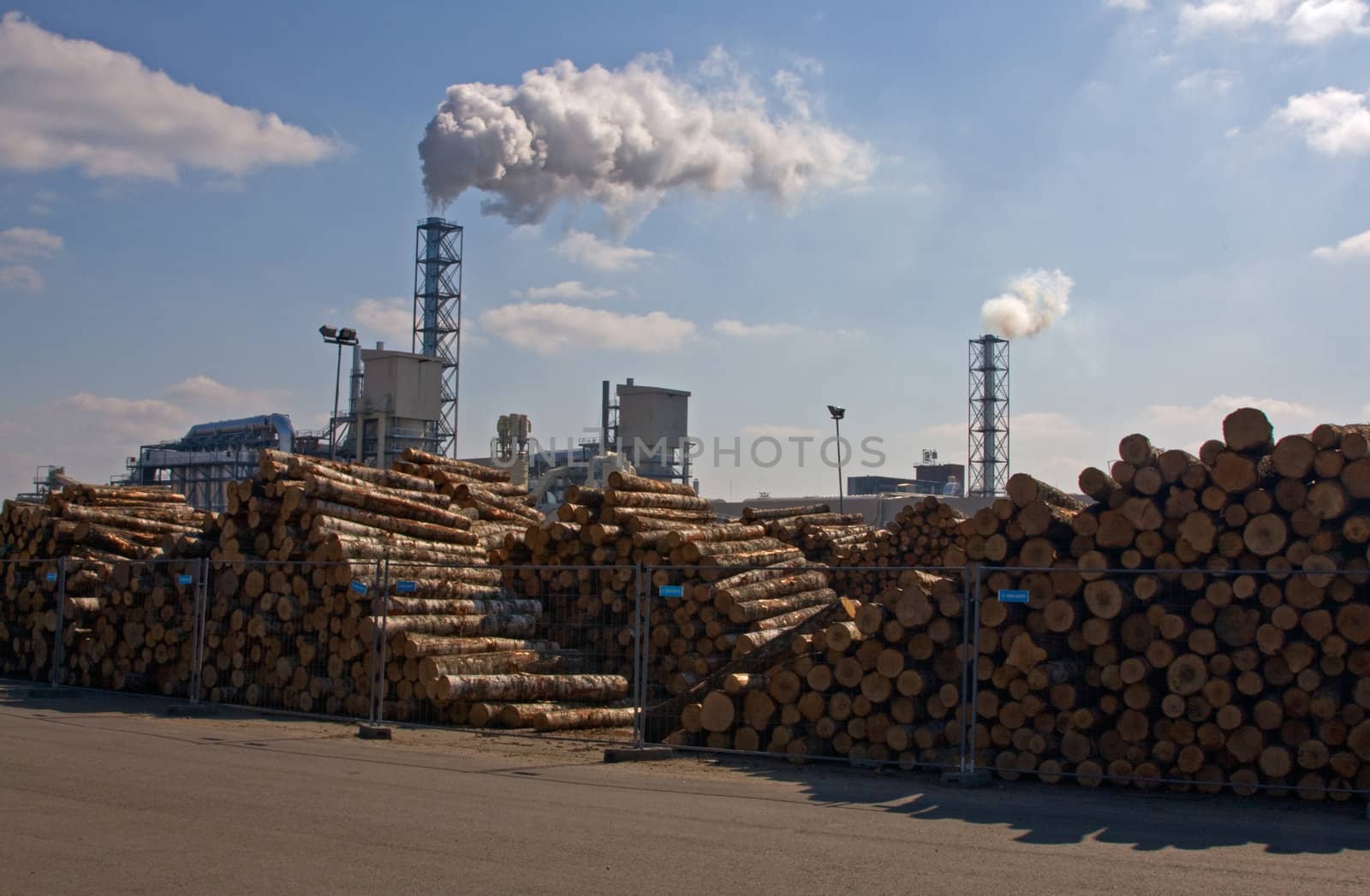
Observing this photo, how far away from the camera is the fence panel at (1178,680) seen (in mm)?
9852

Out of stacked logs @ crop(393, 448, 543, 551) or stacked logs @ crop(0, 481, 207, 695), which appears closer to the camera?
stacked logs @ crop(0, 481, 207, 695)

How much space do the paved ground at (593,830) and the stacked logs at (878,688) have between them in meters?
0.42

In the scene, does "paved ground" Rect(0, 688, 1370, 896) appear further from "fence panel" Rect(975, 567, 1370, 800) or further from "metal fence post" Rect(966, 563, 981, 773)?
"metal fence post" Rect(966, 563, 981, 773)

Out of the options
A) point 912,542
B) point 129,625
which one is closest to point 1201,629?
point 129,625

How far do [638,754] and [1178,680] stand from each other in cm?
492

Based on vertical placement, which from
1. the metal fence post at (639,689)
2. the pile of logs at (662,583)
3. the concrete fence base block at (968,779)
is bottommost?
the concrete fence base block at (968,779)

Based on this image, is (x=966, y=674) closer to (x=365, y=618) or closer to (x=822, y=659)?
(x=822, y=659)

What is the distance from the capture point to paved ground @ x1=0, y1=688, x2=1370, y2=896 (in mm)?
6637

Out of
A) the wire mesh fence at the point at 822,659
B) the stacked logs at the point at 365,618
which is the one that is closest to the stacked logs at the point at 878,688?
the wire mesh fence at the point at 822,659

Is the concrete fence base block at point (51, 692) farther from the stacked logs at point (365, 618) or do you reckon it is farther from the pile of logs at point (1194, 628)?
the pile of logs at point (1194, 628)

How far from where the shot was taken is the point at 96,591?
19297 mm

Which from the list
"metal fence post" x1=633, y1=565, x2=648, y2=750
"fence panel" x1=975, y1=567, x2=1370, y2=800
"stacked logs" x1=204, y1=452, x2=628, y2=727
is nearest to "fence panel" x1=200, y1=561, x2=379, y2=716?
"stacked logs" x1=204, y1=452, x2=628, y2=727

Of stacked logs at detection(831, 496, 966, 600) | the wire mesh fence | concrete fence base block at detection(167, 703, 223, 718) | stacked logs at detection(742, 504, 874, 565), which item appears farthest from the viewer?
stacked logs at detection(831, 496, 966, 600)

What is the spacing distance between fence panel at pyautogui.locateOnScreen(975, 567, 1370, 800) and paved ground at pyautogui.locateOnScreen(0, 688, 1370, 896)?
32 centimetres
